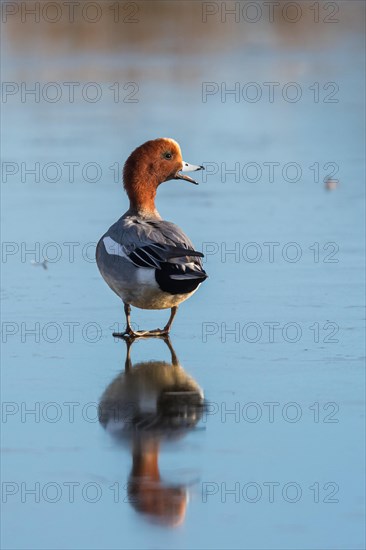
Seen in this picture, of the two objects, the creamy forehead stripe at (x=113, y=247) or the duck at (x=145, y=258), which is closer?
the duck at (x=145, y=258)

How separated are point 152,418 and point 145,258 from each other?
142cm

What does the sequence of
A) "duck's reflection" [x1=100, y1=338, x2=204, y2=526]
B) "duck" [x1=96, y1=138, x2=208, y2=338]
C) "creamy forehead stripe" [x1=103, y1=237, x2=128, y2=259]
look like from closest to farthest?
"duck's reflection" [x1=100, y1=338, x2=204, y2=526], "duck" [x1=96, y1=138, x2=208, y2=338], "creamy forehead stripe" [x1=103, y1=237, x2=128, y2=259]

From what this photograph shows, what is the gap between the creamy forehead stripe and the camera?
23.2ft

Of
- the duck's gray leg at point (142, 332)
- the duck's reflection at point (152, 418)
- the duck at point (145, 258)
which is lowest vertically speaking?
the duck's reflection at point (152, 418)

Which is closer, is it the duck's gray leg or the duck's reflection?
the duck's reflection

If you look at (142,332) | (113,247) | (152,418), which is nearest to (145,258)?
(113,247)

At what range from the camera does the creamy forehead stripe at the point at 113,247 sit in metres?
7.07

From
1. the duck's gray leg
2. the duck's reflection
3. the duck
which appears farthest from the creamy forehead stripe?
the duck's reflection

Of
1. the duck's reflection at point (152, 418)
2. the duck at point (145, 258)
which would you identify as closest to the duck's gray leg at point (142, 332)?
the duck at point (145, 258)

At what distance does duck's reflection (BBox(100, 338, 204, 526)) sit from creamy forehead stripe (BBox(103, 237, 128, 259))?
1.81 feet

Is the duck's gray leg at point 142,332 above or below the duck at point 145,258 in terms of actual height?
below

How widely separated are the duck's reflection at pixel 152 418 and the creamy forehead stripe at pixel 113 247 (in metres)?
0.55

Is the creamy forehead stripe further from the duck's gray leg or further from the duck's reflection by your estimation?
the duck's reflection

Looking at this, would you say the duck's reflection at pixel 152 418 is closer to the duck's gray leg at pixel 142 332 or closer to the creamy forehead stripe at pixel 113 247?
the duck's gray leg at pixel 142 332
